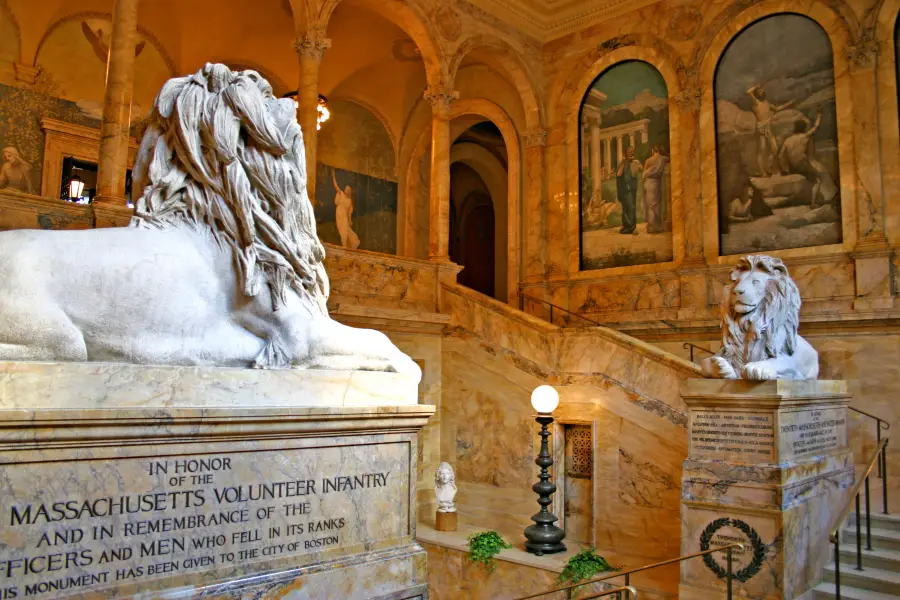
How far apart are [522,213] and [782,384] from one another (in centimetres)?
1045

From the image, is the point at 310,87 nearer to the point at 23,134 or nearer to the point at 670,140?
the point at 23,134

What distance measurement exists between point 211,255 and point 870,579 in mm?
6566

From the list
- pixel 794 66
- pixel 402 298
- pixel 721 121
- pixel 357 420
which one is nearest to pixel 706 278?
pixel 721 121

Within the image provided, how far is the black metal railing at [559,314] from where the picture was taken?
14461 mm

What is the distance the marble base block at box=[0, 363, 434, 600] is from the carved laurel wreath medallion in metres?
4.15

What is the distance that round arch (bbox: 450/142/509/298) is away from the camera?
20781 millimetres

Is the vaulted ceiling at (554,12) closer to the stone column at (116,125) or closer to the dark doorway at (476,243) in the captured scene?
the stone column at (116,125)

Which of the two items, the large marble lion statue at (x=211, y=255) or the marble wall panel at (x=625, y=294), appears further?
the marble wall panel at (x=625, y=294)

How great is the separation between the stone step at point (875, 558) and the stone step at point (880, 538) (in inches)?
3.5

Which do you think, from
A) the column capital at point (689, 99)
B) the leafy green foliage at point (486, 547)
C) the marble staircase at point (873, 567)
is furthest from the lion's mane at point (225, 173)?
the column capital at point (689, 99)

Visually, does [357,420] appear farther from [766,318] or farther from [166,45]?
[166,45]

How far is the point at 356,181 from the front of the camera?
57.7ft

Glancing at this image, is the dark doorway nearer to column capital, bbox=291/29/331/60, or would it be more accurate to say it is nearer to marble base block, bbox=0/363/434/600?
column capital, bbox=291/29/331/60

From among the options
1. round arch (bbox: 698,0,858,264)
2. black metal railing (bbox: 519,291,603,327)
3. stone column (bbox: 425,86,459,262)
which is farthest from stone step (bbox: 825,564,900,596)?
stone column (bbox: 425,86,459,262)
